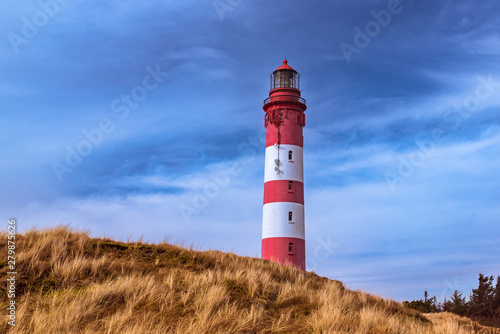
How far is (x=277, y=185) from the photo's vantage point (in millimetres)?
31516

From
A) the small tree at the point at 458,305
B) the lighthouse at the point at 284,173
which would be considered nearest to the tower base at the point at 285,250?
the lighthouse at the point at 284,173

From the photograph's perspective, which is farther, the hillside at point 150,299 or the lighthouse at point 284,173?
the lighthouse at point 284,173

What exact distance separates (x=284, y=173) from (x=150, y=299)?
2279 centimetres

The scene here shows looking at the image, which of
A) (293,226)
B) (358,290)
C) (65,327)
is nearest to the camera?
(65,327)

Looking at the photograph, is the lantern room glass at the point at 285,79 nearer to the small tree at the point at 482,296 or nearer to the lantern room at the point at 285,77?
the lantern room at the point at 285,77

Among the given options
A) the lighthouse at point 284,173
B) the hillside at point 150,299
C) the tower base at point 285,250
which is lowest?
the hillside at point 150,299

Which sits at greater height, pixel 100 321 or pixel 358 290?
pixel 358 290

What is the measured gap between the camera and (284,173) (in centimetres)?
3162

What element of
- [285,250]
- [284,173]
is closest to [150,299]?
[285,250]

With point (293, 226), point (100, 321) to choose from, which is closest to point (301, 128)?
point (293, 226)

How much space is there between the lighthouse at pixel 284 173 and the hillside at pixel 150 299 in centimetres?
1703

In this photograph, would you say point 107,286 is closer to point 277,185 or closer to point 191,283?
point 191,283

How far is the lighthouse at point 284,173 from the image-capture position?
3044 centimetres

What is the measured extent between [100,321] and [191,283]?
8.46 ft
